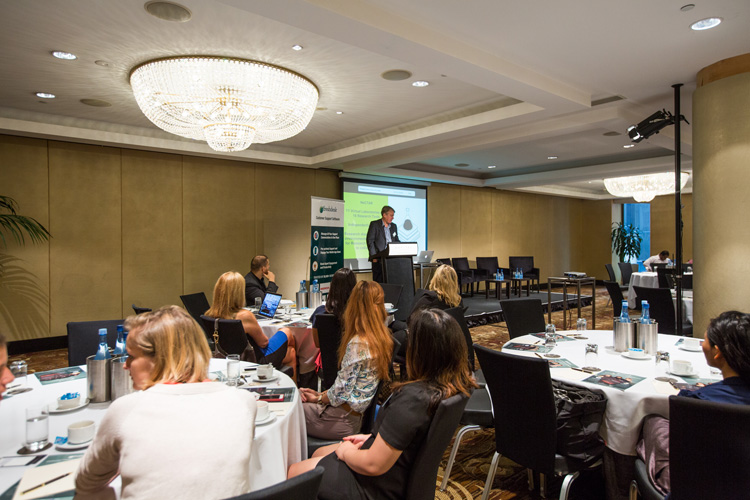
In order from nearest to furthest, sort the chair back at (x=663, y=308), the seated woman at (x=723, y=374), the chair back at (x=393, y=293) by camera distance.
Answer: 1. the seated woman at (x=723, y=374)
2. the chair back at (x=663, y=308)
3. the chair back at (x=393, y=293)

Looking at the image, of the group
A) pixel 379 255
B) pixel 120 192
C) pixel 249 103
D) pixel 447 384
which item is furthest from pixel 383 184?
pixel 447 384

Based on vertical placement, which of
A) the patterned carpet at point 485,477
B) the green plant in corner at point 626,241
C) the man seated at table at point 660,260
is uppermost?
the green plant in corner at point 626,241

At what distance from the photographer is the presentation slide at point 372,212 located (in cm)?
962

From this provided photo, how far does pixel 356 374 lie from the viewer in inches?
91.8

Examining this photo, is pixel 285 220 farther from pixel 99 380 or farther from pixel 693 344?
pixel 693 344

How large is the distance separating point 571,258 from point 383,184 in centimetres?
881

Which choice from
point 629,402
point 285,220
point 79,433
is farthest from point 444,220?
point 79,433

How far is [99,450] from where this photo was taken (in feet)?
4.07

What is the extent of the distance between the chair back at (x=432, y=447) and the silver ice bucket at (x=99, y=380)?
4.61 ft

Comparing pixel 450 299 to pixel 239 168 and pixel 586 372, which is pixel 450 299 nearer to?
pixel 586 372

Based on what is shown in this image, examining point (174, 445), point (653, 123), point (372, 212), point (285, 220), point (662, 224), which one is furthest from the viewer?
point (662, 224)

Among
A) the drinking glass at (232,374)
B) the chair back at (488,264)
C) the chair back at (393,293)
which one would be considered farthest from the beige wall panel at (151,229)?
the chair back at (488,264)

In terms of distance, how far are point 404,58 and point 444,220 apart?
8.17 m

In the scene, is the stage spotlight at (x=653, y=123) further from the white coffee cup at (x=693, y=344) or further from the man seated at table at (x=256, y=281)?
the man seated at table at (x=256, y=281)
